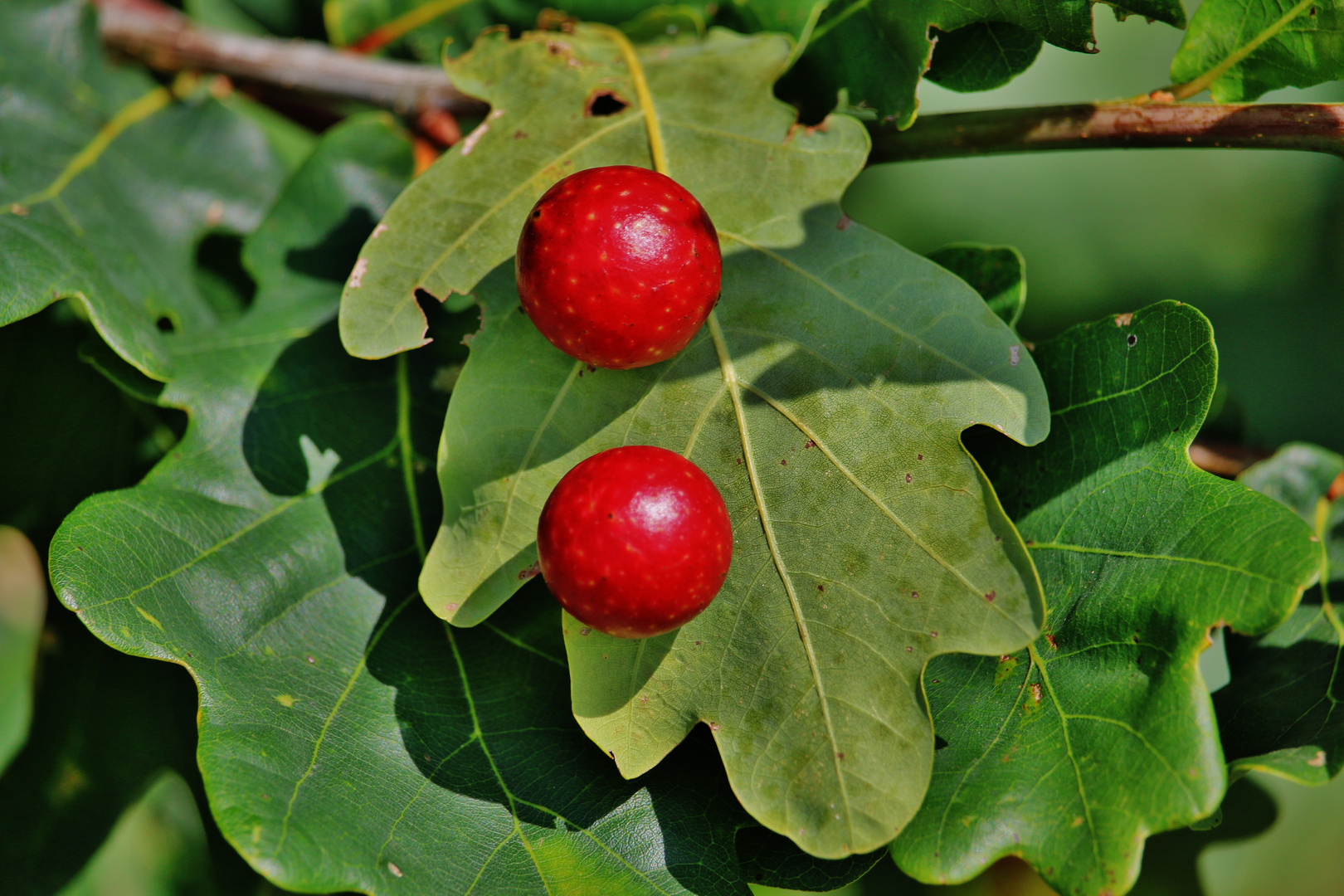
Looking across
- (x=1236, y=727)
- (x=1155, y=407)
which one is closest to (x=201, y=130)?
(x=1155, y=407)

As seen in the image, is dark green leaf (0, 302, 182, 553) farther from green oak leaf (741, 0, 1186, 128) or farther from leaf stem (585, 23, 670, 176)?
green oak leaf (741, 0, 1186, 128)

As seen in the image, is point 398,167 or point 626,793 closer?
point 626,793

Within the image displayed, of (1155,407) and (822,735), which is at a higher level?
(1155,407)

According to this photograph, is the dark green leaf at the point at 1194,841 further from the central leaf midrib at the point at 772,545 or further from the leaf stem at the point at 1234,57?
the leaf stem at the point at 1234,57

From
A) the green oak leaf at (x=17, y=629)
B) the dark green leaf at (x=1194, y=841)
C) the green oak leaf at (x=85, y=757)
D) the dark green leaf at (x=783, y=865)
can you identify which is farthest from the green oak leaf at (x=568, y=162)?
the dark green leaf at (x=1194, y=841)

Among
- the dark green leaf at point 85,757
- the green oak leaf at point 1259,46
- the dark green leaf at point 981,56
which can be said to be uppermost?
the green oak leaf at point 1259,46

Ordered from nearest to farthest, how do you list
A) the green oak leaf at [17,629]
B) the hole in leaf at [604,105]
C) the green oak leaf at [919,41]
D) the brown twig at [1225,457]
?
the green oak leaf at [919,41]
the hole in leaf at [604,105]
the brown twig at [1225,457]
the green oak leaf at [17,629]

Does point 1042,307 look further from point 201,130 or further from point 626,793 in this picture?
point 201,130
